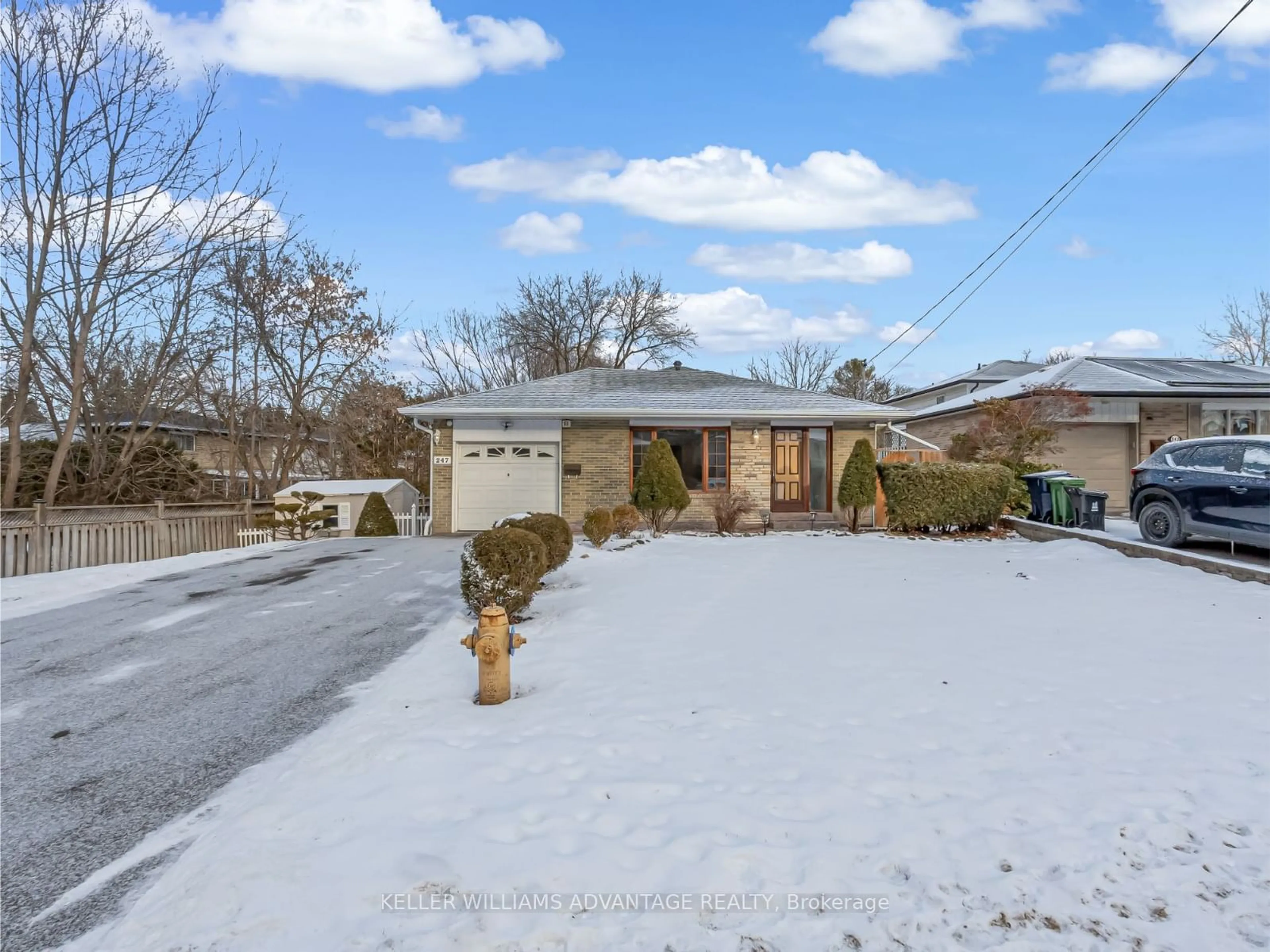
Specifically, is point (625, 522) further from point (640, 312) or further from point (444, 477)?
point (640, 312)

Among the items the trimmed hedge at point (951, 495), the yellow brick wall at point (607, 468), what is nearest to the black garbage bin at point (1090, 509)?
the trimmed hedge at point (951, 495)

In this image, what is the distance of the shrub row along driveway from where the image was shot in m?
2.81

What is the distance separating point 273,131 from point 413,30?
24.4 feet

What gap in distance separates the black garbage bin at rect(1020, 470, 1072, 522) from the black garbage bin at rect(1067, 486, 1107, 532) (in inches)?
23.9

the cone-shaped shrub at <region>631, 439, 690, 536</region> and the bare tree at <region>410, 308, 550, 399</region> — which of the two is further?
the bare tree at <region>410, 308, 550, 399</region>

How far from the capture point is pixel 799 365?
41.6 m

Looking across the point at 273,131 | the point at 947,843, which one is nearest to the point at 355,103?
the point at 273,131

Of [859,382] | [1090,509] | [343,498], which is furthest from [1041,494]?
[859,382]

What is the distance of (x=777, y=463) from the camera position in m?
15.5

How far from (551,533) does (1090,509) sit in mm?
9515

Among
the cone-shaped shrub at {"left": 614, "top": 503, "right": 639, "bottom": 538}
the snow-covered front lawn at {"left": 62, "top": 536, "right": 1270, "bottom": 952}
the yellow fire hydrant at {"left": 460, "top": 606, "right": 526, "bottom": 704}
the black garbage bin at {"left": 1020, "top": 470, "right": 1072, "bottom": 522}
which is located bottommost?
the snow-covered front lawn at {"left": 62, "top": 536, "right": 1270, "bottom": 952}

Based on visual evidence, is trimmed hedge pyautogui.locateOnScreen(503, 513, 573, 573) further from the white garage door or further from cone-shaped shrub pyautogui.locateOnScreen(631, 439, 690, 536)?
the white garage door

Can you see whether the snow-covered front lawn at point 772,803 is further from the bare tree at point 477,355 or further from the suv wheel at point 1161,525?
the bare tree at point 477,355

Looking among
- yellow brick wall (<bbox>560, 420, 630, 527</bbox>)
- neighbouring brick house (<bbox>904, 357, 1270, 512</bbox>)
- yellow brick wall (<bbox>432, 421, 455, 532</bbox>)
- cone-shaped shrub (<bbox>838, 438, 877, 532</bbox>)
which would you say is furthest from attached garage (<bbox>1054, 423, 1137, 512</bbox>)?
yellow brick wall (<bbox>432, 421, 455, 532</bbox>)
